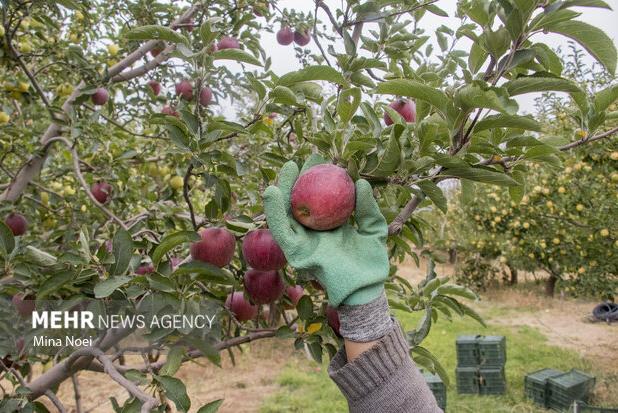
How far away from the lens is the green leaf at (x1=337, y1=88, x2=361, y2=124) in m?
0.93

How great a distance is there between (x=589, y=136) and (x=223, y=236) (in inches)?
33.1

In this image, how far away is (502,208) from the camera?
283 inches

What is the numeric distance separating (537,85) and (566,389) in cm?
383

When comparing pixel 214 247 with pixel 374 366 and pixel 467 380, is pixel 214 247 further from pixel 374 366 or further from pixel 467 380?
pixel 467 380

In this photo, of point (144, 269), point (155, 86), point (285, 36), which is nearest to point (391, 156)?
point (144, 269)

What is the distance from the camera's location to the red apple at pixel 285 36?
99.2 inches

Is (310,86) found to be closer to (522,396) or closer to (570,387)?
(570,387)

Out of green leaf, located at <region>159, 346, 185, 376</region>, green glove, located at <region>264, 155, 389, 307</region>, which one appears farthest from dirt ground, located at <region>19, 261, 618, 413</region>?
green glove, located at <region>264, 155, 389, 307</region>

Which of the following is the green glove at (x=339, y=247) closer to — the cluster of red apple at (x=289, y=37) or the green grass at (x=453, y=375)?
the cluster of red apple at (x=289, y=37)

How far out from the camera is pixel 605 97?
0.97m

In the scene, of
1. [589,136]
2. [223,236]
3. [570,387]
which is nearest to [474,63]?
[589,136]

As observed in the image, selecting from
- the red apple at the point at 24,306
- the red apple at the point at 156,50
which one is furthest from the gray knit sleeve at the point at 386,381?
the red apple at the point at 156,50

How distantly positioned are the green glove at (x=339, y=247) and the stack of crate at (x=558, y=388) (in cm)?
375

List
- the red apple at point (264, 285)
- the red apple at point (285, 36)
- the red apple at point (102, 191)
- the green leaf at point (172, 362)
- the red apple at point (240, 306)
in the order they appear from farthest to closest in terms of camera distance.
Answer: the red apple at point (285, 36)
the red apple at point (102, 191)
the red apple at point (240, 306)
the red apple at point (264, 285)
the green leaf at point (172, 362)
